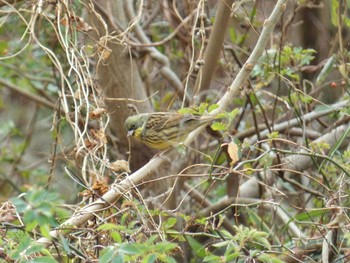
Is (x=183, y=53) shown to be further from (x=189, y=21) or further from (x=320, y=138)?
(x=320, y=138)

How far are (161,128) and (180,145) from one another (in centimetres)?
64

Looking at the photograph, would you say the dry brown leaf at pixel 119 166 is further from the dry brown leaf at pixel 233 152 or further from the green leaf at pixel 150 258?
the green leaf at pixel 150 258

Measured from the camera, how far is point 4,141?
260 inches

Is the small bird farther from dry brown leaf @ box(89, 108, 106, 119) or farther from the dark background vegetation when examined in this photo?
dry brown leaf @ box(89, 108, 106, 119)

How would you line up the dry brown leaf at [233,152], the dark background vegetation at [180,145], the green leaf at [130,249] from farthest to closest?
the dry brown leaf at [233,152], the dark background vegetation at [180,145], the green leaf at [130,249]

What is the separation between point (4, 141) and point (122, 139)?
6.17 ft

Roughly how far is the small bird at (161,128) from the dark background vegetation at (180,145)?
121mm

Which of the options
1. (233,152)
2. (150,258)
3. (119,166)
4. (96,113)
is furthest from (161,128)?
(150,258)

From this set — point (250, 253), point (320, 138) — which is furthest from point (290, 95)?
point (250, 253)

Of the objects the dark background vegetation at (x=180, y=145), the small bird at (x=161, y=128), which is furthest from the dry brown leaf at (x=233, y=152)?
the small bird at (x=161, y=128)

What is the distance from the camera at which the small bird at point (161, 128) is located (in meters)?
3.88

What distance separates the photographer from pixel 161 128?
13.5ft

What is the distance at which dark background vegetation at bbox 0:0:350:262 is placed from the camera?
3.00 m

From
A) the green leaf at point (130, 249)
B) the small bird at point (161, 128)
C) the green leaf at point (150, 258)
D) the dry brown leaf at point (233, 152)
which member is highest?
the dry brown leaf at point (233, 152)
